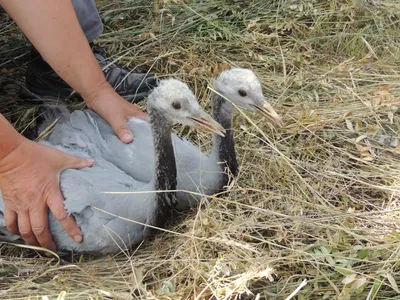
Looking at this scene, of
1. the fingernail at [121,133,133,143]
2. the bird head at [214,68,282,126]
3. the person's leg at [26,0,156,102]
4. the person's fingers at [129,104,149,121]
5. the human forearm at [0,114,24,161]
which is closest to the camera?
the human forearm at [0,114,24,161]

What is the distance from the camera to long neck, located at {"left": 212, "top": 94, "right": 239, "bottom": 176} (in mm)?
1827

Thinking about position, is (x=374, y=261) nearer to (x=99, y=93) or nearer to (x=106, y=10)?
(x=99, y=93)

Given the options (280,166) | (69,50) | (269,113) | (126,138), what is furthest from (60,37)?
(280,166)

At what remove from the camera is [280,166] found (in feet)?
6.24

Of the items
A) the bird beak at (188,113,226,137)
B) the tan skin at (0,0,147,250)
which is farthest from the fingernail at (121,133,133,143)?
the bird beak at (188,113,226,137)

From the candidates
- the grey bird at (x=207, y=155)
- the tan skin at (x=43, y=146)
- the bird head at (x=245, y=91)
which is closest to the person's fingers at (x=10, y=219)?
the tan skin at (x=43, y=146)

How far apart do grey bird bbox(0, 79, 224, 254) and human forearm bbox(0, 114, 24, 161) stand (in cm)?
20

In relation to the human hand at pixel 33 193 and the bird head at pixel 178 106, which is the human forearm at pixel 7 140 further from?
the bird head at pixel 178 106

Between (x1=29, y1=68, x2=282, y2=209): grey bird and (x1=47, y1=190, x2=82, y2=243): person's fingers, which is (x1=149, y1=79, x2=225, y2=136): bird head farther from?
(x1=47, y1=190, x2=82, y2=243): person's fingers

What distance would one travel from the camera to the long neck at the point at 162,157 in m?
1.69

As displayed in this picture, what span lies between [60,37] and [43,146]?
1.50 ft

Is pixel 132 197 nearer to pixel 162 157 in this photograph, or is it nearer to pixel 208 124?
pixel 162 157

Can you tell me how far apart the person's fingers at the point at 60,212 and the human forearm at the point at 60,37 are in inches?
20.6

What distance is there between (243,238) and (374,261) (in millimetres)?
378
